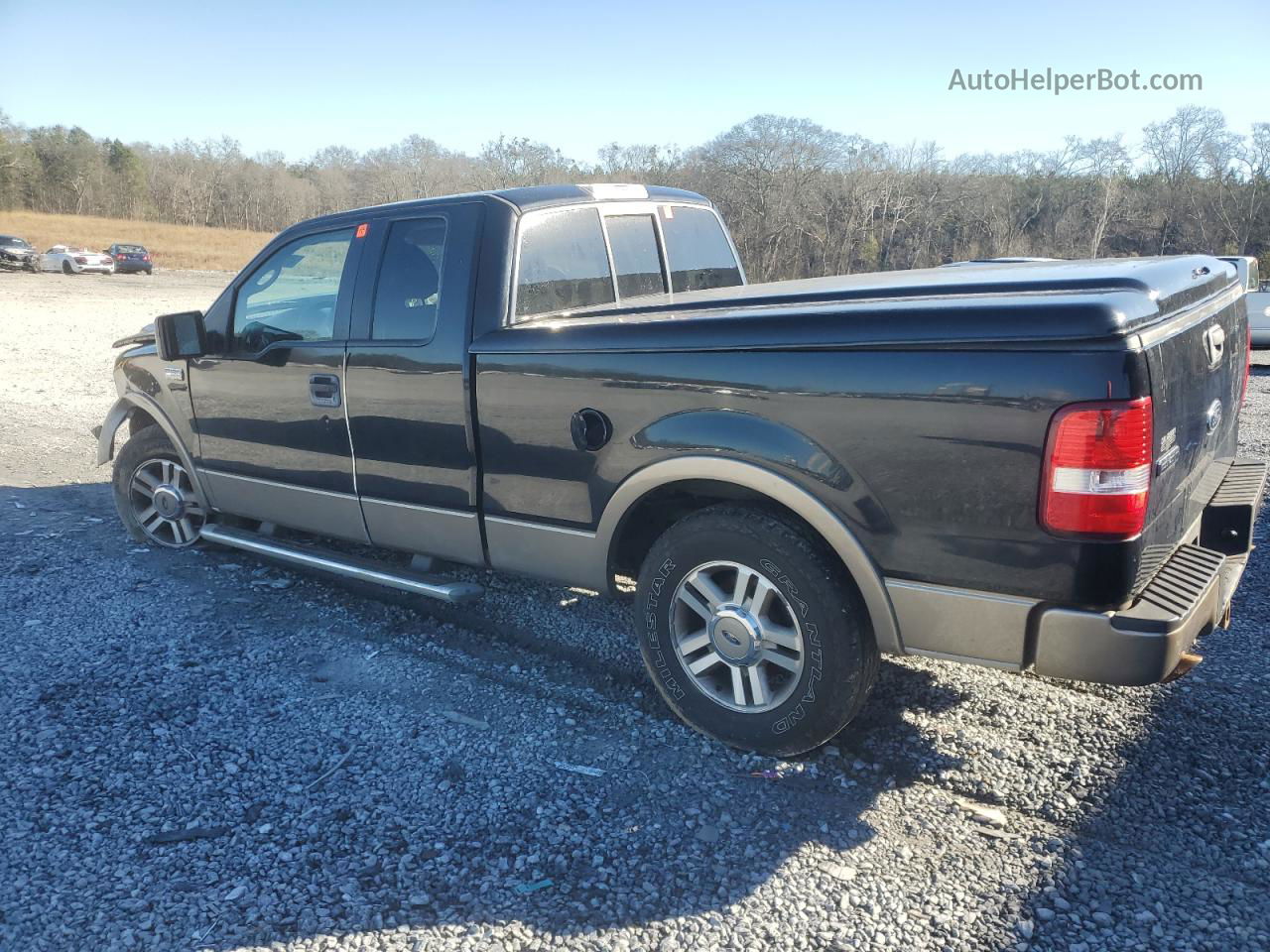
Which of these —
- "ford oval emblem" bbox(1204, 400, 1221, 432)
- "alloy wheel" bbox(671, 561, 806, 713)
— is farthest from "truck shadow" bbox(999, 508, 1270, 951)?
"ford oval emblem" bbox(1204, 400, 1221, 432)

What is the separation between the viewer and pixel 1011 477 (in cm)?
265

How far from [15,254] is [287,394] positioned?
44.8 meters

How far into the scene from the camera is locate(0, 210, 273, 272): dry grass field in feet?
183

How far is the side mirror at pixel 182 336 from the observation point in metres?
5.07

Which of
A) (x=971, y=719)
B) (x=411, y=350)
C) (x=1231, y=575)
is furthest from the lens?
(x=411, y=350)

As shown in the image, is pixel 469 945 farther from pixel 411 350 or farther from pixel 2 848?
pixel 411 350

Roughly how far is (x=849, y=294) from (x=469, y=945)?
8.04 ft

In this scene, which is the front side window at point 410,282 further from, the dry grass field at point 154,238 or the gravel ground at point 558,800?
the dry grass field at point 154,238

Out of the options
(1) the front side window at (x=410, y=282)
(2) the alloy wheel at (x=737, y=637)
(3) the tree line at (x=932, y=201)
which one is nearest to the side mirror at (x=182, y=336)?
(1) the front side window at (x=410, y=282)

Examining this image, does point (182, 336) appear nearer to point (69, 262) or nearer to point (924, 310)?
point (924, 310)

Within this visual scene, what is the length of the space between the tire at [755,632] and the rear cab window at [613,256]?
1357 mm

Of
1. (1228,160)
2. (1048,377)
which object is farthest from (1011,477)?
(1228,160)

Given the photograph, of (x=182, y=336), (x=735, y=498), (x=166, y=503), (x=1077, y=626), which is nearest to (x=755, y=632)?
(x=735, y=498)

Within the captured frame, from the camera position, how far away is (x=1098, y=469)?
2541 mm
